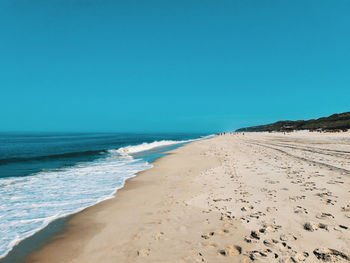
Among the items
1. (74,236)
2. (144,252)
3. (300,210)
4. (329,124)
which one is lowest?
(74,236)

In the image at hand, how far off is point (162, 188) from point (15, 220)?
5041mm

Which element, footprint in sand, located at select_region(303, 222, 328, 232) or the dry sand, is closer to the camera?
the dry sand

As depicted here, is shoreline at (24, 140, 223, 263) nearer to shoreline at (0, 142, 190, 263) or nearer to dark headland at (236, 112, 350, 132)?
shoreline at (0, 142, 190, 263)

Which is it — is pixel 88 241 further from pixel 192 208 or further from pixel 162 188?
pixel 162 188

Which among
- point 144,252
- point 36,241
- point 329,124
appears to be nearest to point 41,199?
point 36,241

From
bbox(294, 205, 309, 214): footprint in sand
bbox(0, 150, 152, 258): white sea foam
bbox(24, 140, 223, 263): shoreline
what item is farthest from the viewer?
bbox(0, 150, 152, 258): white sea foam

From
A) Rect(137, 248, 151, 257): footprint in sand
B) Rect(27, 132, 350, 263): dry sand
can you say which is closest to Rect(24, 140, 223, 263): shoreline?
Rect(27, 132, 350, 263): dry sand

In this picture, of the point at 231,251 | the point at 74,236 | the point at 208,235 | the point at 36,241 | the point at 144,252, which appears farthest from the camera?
the point at 74,236

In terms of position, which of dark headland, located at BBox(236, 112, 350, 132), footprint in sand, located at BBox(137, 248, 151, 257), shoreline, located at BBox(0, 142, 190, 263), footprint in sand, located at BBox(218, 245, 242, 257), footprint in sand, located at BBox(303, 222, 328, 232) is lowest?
shoreline, located at BBox(0, 142, 190, 263)

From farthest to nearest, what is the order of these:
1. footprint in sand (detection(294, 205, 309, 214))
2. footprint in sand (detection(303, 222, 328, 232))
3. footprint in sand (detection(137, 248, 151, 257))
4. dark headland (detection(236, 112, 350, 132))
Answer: dark headland (detection(236, 112, 350, 132)) → footprint in sand (detection(294, 205, 309, 214)) → footprint in sand (detection(303, 222, 328, 232)) → footprint in sand (detection(137, 248, 151, 257))

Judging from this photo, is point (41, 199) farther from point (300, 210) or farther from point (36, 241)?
Result: point (300, 210)

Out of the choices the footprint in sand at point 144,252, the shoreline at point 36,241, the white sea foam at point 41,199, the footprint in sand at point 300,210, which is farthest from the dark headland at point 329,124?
the shoreline at point 36,241

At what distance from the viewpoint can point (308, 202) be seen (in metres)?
5.55

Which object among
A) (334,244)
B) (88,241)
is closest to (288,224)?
(334,244)
